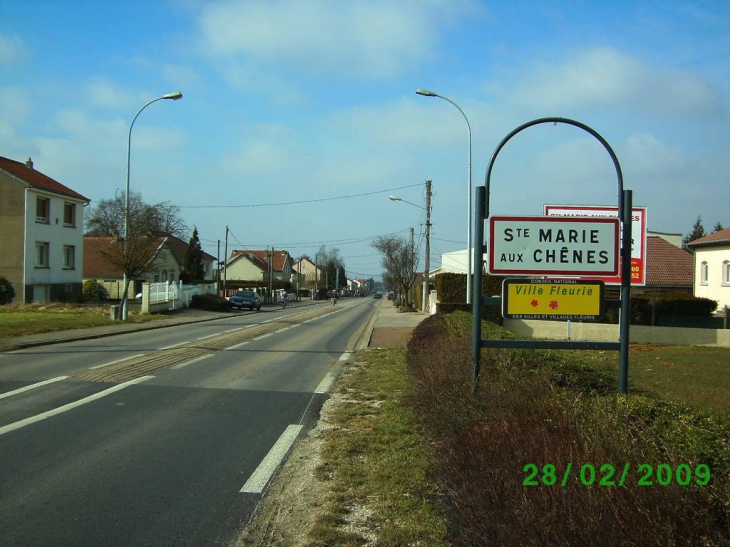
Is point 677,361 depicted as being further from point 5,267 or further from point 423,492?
point 5,267

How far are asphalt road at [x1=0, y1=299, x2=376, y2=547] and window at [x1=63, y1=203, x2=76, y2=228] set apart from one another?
31.3 meters

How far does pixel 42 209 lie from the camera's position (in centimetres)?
4050

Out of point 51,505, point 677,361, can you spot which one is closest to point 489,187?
point 51,505

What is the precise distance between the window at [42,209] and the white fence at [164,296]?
8300mm

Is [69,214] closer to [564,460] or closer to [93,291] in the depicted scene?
[93,291]

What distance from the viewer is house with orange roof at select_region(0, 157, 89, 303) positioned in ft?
Result: 125

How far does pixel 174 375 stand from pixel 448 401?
7.35 m

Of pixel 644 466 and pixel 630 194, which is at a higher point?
pixel 630 194

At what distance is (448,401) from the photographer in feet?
20.0

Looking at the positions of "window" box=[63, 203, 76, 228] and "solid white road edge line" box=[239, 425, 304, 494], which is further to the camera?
"window" box=[63, 203, 76, 228]

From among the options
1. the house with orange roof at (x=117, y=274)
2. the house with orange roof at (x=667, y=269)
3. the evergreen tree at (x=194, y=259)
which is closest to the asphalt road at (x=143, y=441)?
the house with orange roof at (x=667, y=269)

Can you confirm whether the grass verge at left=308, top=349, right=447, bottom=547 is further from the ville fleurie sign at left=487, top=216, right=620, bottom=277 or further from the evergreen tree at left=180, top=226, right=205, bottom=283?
the evergreen tree at left=180, top=226, right=205, bottom=283

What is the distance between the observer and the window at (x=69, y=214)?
43.0m
